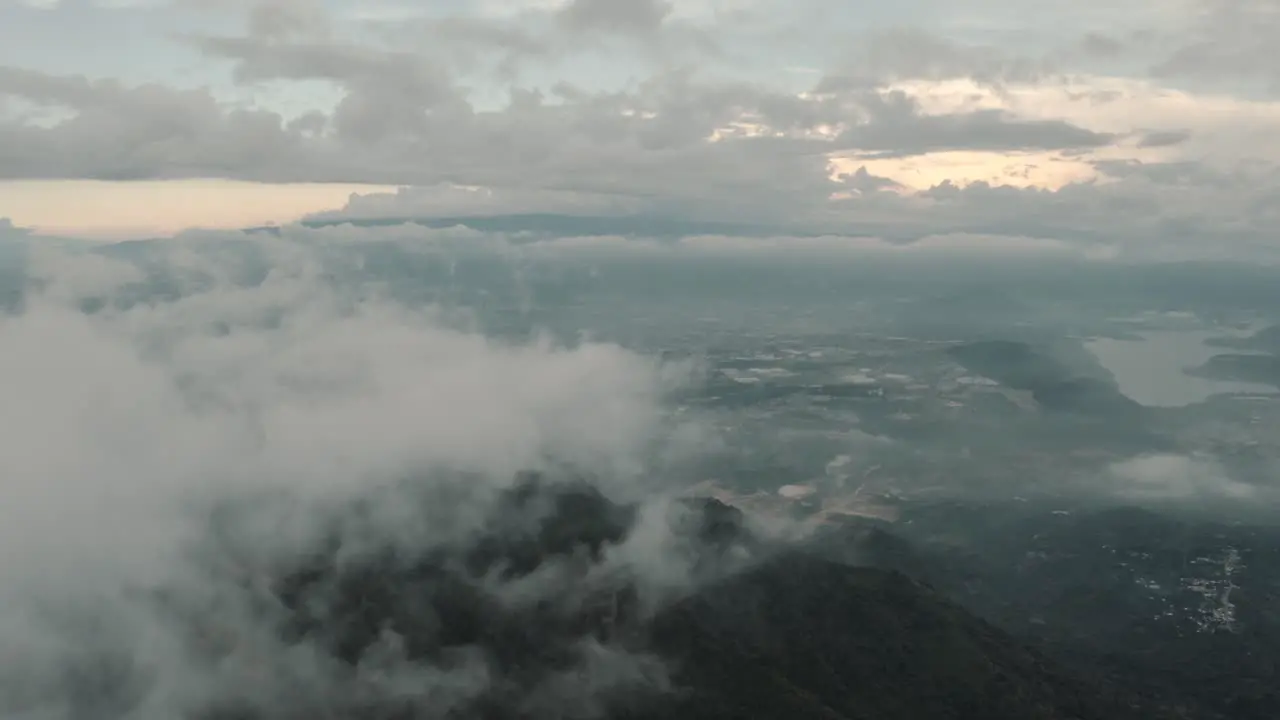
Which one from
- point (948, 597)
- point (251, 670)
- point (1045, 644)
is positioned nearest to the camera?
point (251, 670)

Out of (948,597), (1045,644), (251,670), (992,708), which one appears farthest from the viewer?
(948,597)

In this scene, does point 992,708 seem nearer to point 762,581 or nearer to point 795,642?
point 795,642

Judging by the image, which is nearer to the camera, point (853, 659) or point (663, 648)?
→ point (663, 648)

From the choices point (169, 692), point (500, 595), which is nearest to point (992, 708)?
point (500, 595)

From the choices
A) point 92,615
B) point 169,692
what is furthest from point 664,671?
point 92,615

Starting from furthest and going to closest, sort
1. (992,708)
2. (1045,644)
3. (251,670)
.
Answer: (1045,644), (251,670), (992,708)

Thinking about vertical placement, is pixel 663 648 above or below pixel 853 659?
above

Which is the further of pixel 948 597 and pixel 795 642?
pixel 948 597

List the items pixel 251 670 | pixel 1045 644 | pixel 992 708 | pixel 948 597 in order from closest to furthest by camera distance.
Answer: pixel 992 708 < pixel 251 670 < pixel 1045 644 < pixel 948 597

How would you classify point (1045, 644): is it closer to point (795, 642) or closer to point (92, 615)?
point (795, 642)
